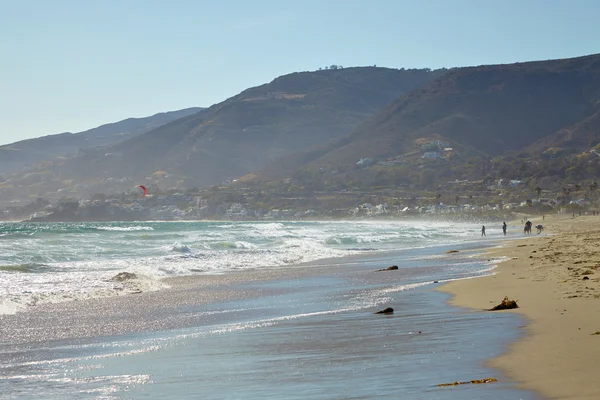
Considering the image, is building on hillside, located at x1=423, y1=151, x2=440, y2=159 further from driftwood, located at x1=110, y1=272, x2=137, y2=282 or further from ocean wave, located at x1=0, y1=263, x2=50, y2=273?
driftwood, located at x1=110, y1=272, x2=137, y2=282

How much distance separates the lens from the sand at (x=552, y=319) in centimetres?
662

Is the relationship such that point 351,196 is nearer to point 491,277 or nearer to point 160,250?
point 160,250

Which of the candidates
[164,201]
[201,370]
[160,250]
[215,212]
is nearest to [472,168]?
[215,212]

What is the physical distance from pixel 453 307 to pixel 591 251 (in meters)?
11.8

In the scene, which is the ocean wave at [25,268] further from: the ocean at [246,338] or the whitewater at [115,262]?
the ocean at [246,338]

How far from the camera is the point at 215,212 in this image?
162250 millimetres

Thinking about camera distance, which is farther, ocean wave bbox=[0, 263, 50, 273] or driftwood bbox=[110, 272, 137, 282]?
ocean wave bbox=[0, 263, 50, 273]

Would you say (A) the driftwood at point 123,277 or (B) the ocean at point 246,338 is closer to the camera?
(B) the ocean at point 246,338

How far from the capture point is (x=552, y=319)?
33.4 feet

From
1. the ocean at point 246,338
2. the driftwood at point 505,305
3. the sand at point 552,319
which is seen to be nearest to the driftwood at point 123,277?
the ocean at point 246,338

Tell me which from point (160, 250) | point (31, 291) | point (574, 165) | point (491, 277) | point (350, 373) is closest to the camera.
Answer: point (350, 373)

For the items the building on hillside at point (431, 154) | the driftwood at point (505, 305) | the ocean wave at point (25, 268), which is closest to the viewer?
the driftwood at point (505, 305)

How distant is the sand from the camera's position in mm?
6617

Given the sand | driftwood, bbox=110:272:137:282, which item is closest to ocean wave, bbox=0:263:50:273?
driftwood, bbox=110:272:137:282
